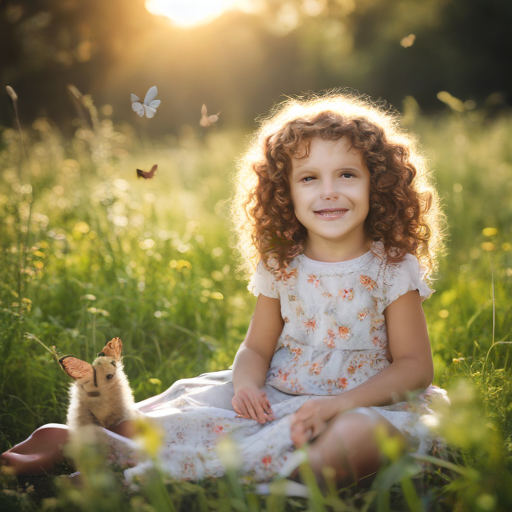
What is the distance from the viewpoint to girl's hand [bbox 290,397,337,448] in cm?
151

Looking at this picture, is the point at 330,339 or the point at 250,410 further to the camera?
the point at 330,339

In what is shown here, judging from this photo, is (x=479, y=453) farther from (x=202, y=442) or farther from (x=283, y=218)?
(x=283, y=218)

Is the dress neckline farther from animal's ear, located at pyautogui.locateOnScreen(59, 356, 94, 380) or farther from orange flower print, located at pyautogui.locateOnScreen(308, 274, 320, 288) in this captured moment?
animal's ear, located at pyautogui.locateOnScreen(59, 356, 94, 380)

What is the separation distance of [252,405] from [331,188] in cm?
81

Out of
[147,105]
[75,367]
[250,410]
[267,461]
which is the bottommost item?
[267,461]

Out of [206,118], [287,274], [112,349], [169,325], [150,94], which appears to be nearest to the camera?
[112,349]

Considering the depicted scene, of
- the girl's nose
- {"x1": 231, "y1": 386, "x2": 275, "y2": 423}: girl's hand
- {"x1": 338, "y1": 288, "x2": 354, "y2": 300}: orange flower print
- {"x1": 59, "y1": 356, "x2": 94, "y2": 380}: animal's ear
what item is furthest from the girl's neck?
{"x1": 59, "y1": 356, "x2": 94, "y2": 380}: animal's ear

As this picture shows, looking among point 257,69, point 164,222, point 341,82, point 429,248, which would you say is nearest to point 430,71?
point 341,82

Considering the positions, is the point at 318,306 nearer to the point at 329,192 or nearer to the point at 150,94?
the point at 329,192

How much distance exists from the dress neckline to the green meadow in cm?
55

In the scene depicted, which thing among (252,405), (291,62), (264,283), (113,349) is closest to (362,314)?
(264,283)

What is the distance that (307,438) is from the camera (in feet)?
4.95

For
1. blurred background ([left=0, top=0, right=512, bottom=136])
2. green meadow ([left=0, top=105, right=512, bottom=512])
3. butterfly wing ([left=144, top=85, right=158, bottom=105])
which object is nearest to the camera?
green meadow ([left=0, top=105, right=512, bottom=512])

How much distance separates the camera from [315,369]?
6.07ft
